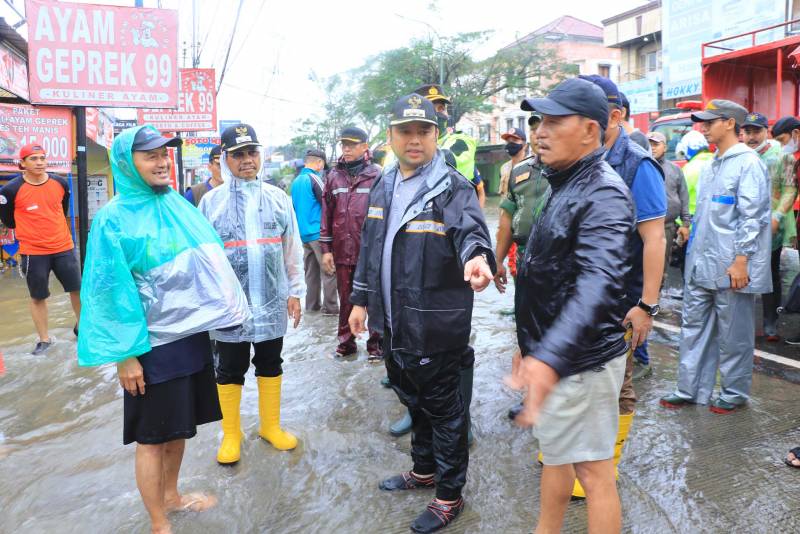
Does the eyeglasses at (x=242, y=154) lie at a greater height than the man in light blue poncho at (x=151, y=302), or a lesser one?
greater

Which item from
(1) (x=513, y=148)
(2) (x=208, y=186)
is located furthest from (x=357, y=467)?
(2) (x=208, y=186)

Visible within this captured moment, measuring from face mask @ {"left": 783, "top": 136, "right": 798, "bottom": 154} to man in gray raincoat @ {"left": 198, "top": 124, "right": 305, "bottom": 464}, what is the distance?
501cm

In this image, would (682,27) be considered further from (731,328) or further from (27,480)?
(27,480)

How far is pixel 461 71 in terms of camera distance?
31.8 meters

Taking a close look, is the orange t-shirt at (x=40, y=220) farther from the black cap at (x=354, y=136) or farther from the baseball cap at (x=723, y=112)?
the baseball cap at (x=723, y=112)

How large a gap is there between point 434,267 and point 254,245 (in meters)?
1.26

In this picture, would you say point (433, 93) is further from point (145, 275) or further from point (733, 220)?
point (145, 275)

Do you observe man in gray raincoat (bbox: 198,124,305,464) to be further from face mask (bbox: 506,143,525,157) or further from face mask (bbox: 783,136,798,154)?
face mask (bbox: 783,136,798,154)

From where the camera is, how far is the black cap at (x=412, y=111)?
9.09 ft

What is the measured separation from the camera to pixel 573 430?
6.56 feet

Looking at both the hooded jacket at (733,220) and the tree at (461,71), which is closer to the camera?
the hooded jacket at (733,220)

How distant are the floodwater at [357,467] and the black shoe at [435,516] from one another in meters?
0.06

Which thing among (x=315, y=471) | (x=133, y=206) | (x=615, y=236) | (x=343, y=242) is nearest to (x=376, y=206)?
(x=133, y=206)

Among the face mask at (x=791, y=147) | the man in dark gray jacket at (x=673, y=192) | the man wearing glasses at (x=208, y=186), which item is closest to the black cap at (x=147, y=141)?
the man wearing glasses at (x=208, y=186)
